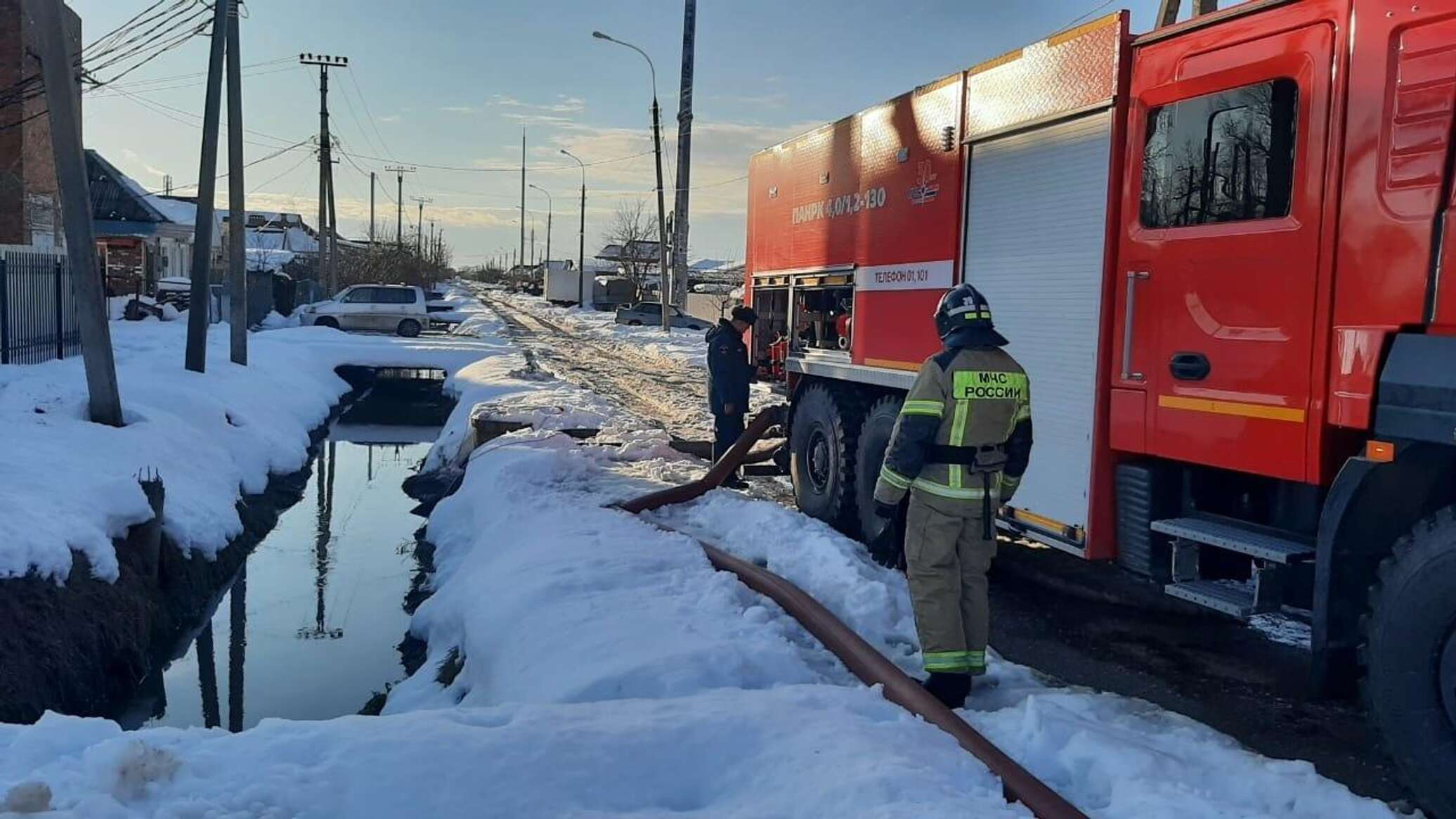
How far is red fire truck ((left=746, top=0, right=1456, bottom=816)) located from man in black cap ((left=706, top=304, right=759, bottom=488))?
10.1 feet

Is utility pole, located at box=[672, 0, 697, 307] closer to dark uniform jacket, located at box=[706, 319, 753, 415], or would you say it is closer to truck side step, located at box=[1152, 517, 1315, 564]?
dark uniform jacket, located at box=[706, 319, 753, 415]

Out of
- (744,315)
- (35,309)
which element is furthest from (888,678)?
(35,309)

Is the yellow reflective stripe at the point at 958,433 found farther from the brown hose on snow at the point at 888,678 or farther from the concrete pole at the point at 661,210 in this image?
the concrete pole at the point at 661,210

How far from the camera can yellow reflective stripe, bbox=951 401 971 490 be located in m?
4.84

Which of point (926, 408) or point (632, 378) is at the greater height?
point (926, 408)

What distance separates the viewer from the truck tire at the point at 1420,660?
378cm

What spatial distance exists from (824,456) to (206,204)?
39.1 ft

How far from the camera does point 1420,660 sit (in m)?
3.87

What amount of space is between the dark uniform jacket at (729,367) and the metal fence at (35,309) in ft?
31.4

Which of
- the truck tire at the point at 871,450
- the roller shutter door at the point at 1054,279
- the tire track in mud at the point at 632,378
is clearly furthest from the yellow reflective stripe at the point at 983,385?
the tire track in mud at the point at 632,378

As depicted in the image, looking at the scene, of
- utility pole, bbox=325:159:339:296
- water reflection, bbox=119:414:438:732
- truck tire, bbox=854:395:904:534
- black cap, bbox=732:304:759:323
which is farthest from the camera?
utility pole, bbox=325:159:339:296

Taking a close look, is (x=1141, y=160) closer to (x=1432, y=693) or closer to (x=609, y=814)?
(x=1432, y=693)

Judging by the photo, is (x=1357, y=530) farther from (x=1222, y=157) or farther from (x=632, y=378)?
(x=632, y=378)

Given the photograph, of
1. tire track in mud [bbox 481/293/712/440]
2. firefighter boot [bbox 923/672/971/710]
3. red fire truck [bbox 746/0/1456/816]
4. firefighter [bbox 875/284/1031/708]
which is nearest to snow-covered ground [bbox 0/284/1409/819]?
firefighter boot [bbox 923/672/971/710]
